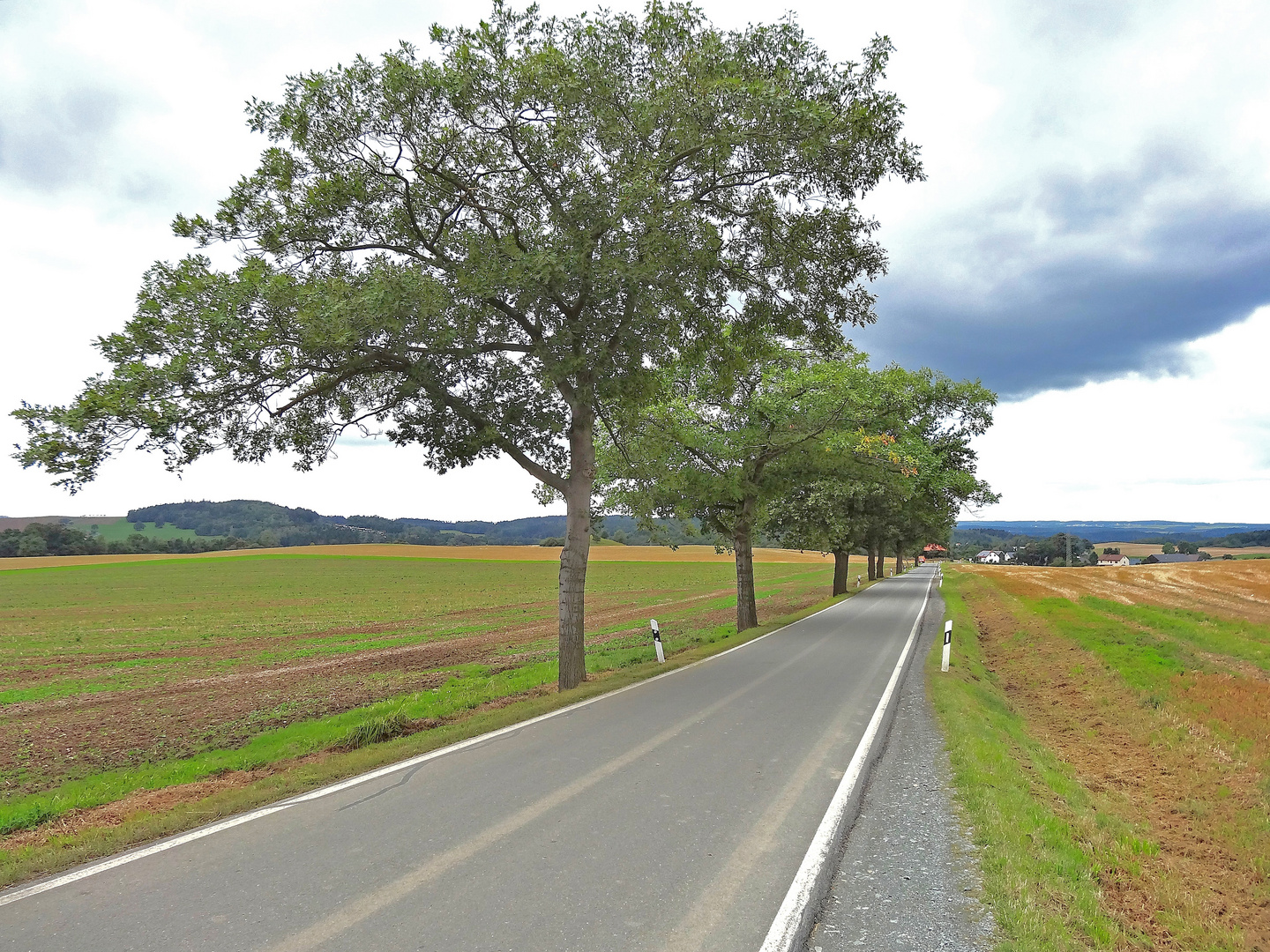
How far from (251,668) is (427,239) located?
1280 cm

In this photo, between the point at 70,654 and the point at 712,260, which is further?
the point at 70,654

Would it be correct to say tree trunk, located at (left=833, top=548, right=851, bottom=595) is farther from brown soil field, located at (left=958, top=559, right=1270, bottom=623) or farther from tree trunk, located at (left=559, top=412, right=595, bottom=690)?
tree trunk, located at (left=559, top=412, right=595, bottom=690)

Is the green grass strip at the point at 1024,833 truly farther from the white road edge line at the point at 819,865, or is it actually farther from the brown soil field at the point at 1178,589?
the brown soil field at the point at 1178,589

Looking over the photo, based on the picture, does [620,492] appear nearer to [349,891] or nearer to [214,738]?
[214,738]

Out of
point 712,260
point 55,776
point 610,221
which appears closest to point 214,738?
point 55,776

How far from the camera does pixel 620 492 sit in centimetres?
1789

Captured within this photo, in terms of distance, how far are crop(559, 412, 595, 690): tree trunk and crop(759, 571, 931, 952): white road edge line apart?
533 cm

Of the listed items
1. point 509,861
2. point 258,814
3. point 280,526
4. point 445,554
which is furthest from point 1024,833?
point 280,526

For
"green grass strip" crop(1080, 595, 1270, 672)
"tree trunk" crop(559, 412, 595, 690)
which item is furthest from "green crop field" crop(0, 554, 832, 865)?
"green grass strip" crop(1080, 595, 1270, 672)

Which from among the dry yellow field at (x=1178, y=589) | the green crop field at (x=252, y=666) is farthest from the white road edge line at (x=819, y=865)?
the dry yellow field at (x=1178, y=589)

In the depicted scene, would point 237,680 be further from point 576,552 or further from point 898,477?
point 898,477

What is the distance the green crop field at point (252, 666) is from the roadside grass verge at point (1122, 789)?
7349mm

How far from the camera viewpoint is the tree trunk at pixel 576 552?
12109 mm

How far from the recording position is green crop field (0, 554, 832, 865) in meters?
9.40
